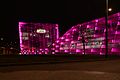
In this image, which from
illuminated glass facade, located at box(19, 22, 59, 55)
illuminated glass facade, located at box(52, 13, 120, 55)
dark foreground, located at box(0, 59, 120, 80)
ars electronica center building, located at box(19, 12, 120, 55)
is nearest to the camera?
dark foreground, located at box(0, 59, 120, 80)

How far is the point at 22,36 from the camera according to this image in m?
130

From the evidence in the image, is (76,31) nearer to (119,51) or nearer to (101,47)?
(101,47)

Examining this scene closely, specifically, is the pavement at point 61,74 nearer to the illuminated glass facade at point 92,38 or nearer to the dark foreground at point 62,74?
the dark foreground at point 62,74

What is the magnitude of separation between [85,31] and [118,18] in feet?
66.7

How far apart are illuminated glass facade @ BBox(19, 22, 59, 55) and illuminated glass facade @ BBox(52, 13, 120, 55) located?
27.4ft

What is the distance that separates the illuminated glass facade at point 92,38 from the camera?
7631 cm

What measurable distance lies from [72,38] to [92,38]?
17.8m

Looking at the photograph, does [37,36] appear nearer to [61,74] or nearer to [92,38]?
[92,38]

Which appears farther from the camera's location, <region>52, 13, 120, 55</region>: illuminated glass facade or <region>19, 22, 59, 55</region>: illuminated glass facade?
<region>19, 22, 59, 55</region>: illuminated glass facade

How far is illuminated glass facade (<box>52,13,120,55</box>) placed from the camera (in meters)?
76.3

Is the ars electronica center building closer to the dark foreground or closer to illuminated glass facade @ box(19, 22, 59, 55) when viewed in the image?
illuminated glass facade @ box(19, 22, 59, 55)

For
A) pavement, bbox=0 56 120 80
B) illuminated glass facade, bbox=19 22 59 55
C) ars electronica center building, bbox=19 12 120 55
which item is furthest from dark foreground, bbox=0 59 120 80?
illuminated glass facade, bbox=19 22 59 55

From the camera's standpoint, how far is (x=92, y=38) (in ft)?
301

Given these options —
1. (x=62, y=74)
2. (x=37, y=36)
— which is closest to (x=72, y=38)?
(x=37, y=36)
